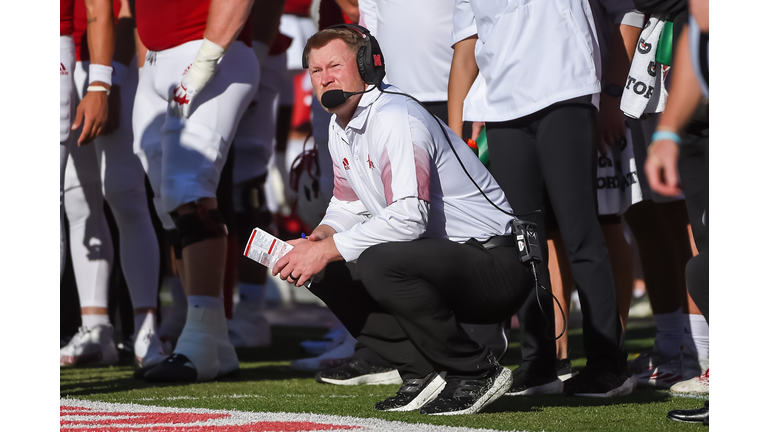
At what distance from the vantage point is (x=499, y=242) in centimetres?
242

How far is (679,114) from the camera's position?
1790 millimetres

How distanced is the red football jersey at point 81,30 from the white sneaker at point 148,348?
4.13ft

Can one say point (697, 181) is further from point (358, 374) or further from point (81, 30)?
point (81, 30)

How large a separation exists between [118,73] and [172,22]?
0.61m

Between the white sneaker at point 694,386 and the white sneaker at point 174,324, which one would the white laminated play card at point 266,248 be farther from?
the white sneaker at point 174,324

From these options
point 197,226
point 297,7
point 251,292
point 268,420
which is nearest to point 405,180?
point 268,420

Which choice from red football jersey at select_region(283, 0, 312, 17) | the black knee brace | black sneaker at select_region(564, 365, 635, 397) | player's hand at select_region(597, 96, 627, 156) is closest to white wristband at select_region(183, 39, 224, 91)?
the black knee brace

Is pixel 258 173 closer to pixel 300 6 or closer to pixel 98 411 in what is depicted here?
pixel 300 6

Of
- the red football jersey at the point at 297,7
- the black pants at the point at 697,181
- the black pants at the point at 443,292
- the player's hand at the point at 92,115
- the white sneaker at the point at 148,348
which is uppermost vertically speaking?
the red football jersey at the point at 297,7

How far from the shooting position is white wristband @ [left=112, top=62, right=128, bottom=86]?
12.9 ft

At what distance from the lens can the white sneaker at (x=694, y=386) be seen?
274cm

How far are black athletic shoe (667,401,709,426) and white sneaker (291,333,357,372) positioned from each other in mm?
1622

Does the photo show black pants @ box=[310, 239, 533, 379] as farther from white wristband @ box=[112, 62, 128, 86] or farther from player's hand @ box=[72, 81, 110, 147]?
white wristband @ box=[112, 62, 128, 86]

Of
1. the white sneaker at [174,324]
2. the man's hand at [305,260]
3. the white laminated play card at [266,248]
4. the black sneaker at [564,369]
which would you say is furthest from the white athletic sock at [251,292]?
the man's hand at [305,260]
